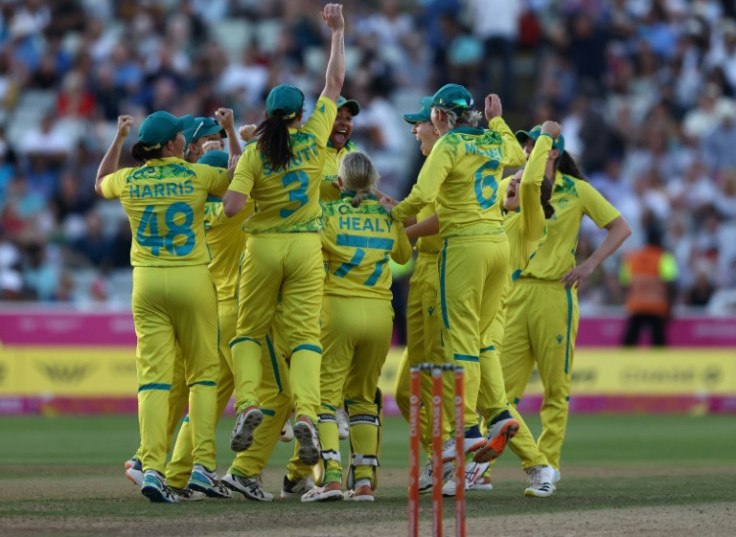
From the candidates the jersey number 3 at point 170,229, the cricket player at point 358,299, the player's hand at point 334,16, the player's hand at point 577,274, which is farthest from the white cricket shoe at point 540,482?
the player's hand at point 334,16

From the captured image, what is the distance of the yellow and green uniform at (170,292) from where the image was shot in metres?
9.47

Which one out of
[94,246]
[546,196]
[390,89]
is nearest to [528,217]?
[546,196]

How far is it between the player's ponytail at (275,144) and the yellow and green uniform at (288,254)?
42 mm

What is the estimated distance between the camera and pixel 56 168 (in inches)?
894

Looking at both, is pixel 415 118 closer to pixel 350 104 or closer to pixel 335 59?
pixel 350 104

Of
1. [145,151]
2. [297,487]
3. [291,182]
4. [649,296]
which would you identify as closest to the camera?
[291,182]

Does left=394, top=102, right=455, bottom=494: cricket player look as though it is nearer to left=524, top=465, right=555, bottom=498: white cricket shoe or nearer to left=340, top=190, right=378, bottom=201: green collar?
left=340, top=190, right=378, bottom=201: green collar

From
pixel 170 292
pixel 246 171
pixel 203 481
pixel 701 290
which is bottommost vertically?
pixel 701 290

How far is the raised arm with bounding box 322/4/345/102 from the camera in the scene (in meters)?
9.73

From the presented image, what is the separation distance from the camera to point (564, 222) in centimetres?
1092

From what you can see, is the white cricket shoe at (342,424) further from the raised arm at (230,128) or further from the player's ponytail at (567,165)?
the player's ponytail at (567,165)

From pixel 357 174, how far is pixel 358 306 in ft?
2.94

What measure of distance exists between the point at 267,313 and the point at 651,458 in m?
5.18

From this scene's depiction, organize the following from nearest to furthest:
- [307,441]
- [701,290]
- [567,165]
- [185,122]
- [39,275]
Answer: [307,441] → [185,122] → [567,165] → [39,275] → [701,290]
